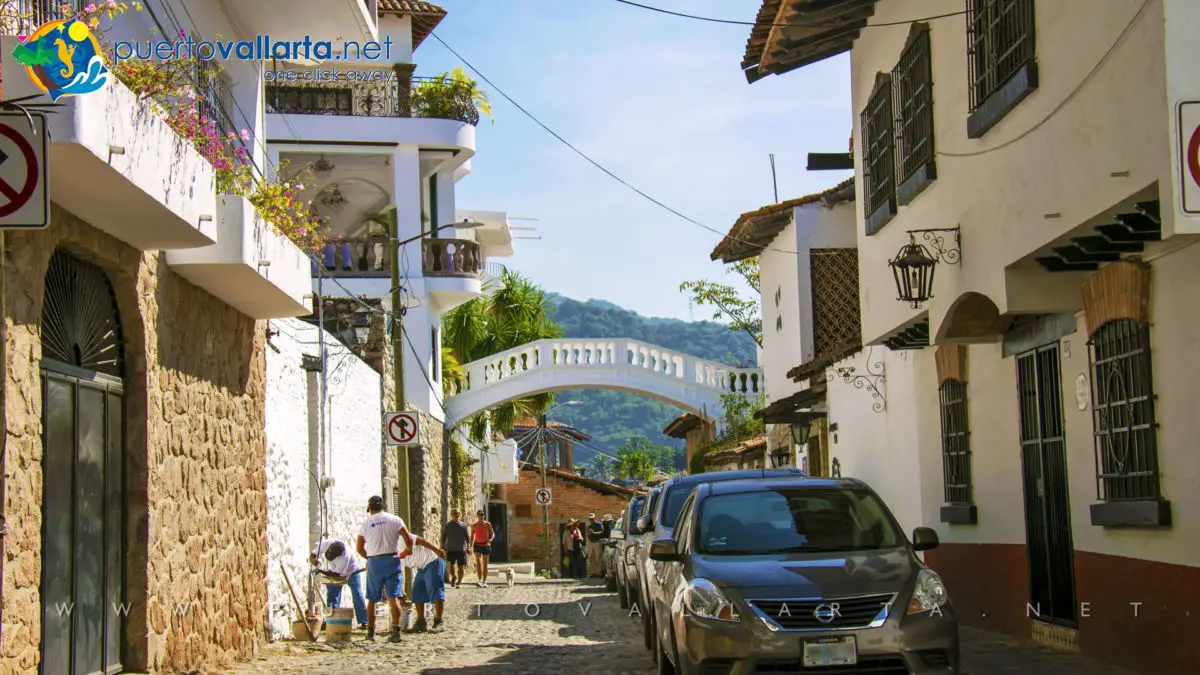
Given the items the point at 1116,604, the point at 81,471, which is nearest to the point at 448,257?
the point at 81,471

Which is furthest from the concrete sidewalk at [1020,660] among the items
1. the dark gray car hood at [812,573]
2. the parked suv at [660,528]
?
the parked suv at [660,528]

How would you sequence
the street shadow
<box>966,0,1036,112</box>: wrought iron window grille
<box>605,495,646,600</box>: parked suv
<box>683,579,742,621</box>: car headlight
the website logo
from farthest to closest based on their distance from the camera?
1. <box>605,495,646,600</box>: parked suv
2. the street shadow
3. <box>966,0,1036,112</box>: wrought iron window grille
4. <box>683,579,742,621</box>: car headlight
5. the website logo

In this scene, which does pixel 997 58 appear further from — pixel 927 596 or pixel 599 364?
pixel 599 364

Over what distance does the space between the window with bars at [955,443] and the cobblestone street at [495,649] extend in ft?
13.1

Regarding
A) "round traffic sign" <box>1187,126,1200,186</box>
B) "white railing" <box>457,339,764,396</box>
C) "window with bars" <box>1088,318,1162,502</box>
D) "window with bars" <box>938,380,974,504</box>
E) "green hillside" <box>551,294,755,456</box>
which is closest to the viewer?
"round traffic sign" <box>1187,126,1200,186</box>

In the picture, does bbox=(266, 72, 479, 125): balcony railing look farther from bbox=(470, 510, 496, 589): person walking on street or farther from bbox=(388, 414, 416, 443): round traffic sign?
bbox=(388, 414, 416, 443): round traffic sign

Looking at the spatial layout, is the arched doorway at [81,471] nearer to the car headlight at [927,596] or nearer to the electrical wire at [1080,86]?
the car headlight at [927,596]

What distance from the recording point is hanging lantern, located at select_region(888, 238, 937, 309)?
551 inches

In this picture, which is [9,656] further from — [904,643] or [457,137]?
[457,137]

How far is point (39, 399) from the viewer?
9172mm

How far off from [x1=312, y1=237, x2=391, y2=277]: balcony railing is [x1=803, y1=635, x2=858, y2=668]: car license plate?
24.1 metres

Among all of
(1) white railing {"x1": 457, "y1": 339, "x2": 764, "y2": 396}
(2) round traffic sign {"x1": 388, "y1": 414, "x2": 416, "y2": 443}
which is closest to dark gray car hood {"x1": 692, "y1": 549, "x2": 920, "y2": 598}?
(2) round traffic sign {"x1": 388, "y1": 414, "x2": 416, "y2": 443}

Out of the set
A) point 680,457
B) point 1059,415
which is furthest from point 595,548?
point 680,457

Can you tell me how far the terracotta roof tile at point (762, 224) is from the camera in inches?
1057
